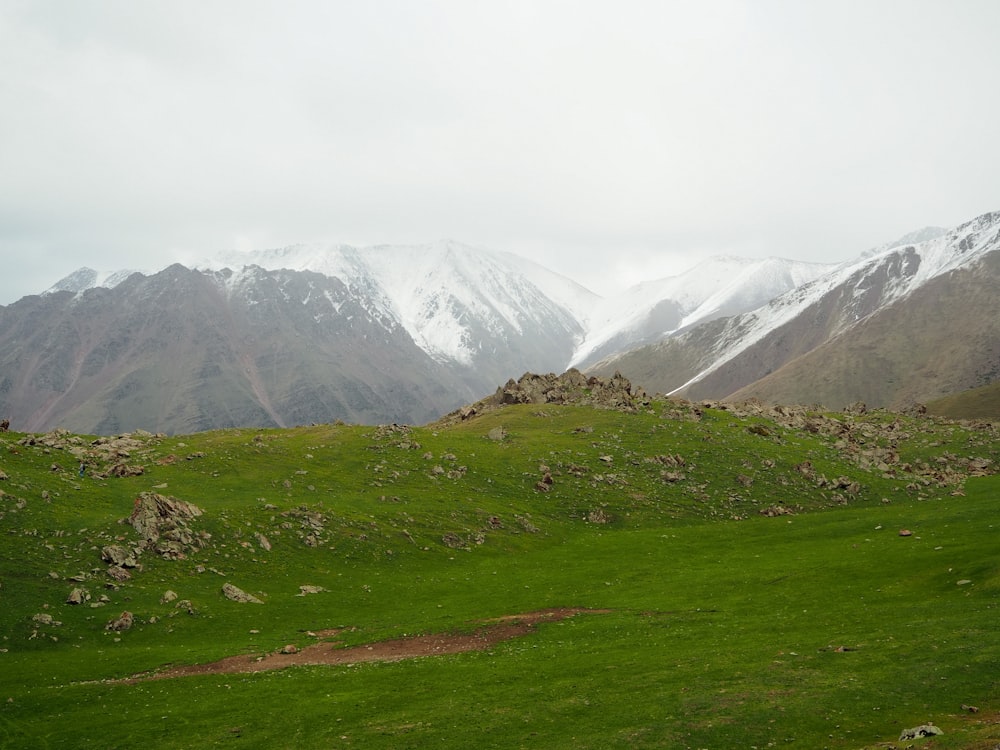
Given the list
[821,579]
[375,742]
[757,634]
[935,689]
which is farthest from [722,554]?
[375,742]

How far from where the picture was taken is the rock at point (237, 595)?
195 feet

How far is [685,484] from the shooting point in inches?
3949

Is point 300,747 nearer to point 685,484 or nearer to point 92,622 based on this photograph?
point 92,622

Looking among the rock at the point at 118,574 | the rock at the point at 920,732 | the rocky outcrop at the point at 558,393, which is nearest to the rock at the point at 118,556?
the rock at the point at 118,574

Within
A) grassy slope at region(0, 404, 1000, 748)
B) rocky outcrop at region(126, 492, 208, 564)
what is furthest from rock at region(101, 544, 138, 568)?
rocky outcrop at region(126, 492, 208, 564)

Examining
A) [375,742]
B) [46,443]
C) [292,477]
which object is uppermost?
[46,443]

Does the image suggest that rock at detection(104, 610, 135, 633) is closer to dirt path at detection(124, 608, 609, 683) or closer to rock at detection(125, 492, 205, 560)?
dirt path at detection(124, 608, 609, 683)

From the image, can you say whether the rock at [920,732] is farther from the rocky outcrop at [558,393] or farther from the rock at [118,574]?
the rocky outcrop at [558,393]

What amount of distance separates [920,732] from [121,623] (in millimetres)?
50367

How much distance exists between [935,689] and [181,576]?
54672mm

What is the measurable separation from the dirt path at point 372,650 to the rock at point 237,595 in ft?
29.7

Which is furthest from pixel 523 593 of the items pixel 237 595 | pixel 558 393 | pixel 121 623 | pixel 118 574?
pixel 558 393

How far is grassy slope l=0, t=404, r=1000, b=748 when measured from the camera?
3294cm

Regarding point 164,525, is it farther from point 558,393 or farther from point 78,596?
point 558,393
